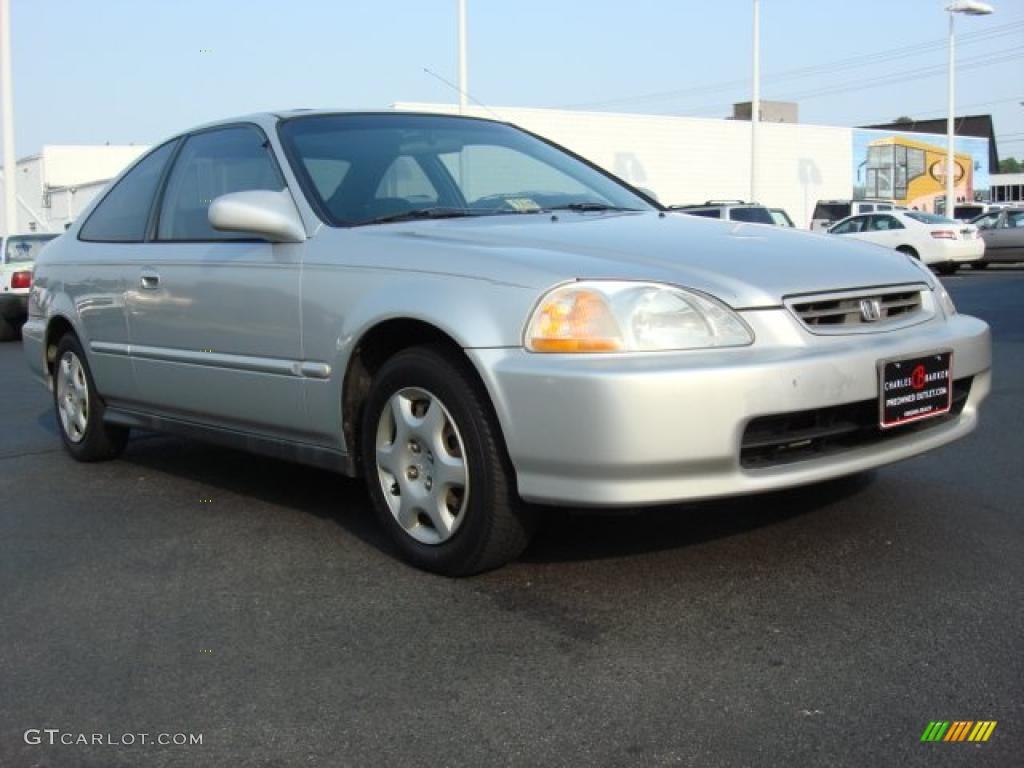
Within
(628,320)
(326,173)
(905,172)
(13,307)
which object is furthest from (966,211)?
(628,320)

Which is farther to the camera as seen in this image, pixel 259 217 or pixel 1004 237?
pixel 1004 237

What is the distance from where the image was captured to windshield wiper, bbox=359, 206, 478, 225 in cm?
411

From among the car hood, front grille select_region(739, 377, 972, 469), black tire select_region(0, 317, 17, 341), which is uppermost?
the car hood

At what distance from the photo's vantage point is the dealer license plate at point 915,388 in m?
3.42

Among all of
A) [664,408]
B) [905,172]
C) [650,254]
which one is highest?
[905,172]

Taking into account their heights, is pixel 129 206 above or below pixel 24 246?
above

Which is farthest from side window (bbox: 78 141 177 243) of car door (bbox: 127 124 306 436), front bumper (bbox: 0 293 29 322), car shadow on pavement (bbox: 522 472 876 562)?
front bumper (bbox: 0 293 29 322)

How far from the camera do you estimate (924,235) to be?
23.5 meters

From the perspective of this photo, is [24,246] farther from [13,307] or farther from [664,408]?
[664,408]

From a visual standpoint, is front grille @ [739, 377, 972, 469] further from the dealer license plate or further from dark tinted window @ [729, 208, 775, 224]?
dark tinted window @ [729, 208, 775, 224]

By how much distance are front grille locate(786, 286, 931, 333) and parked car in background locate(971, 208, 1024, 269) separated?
22.4 meters

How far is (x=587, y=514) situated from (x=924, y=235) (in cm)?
2120

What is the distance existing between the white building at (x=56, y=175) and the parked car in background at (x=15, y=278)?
22097 mm

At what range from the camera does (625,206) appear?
15.3 feet
